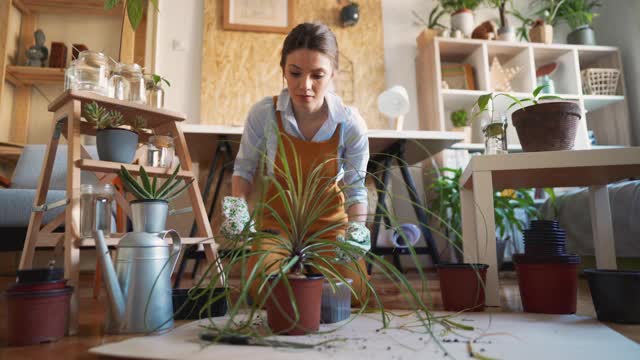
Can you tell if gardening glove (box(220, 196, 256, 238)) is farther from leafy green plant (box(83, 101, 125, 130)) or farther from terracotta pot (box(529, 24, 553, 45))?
terracotta pot (box(529, 24, 553, 45))

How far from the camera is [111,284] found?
1.00m

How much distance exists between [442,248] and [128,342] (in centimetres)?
250

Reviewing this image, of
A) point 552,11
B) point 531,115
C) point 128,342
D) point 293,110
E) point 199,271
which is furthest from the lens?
point 552,11

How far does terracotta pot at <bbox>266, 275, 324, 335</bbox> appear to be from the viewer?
0.87m

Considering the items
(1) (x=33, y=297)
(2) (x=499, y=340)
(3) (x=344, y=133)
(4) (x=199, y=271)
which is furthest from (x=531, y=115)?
(4) (x=199, y=271)

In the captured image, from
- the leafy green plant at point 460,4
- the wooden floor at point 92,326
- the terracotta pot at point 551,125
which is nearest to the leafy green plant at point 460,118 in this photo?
the leafy green plant at point 460,4

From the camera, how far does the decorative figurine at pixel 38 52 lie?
2.93 m

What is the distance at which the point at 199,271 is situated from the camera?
2828mm

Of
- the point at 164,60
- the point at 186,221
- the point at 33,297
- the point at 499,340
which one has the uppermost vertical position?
the point at 164,60

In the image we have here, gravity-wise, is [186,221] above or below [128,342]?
above

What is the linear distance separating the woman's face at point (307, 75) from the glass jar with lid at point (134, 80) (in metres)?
0.47

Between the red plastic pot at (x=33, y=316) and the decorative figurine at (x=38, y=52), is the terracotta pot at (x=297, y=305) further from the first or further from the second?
the decorative figurine at (x=38, y=52)

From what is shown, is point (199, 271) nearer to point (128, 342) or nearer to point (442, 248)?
point (442, 248)

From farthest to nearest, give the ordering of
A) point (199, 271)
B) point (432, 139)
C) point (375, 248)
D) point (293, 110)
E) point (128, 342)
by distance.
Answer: point (199, 271) < point (375, 248) < point (432, 139) < point (293, 110) < point (128, 342)
